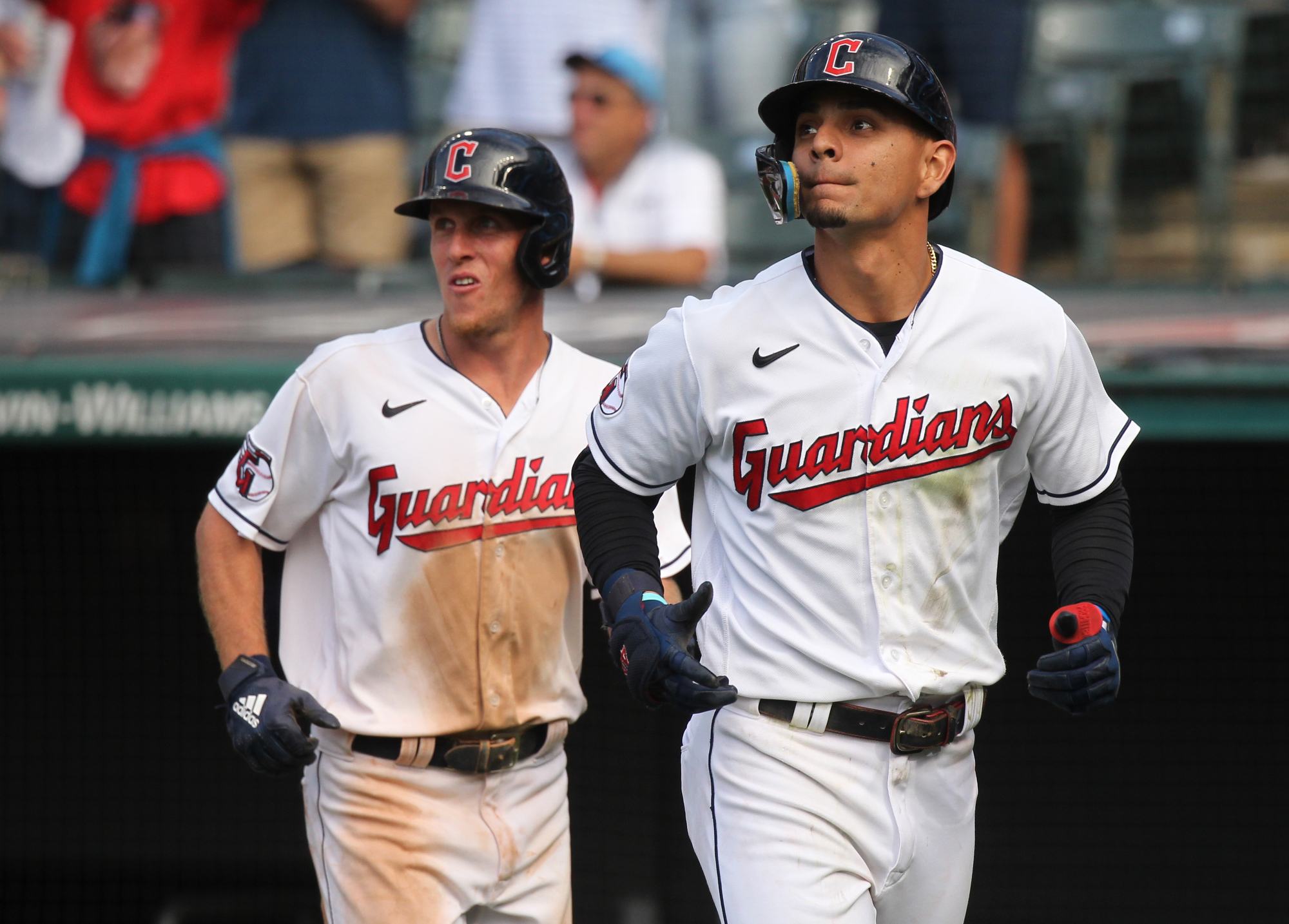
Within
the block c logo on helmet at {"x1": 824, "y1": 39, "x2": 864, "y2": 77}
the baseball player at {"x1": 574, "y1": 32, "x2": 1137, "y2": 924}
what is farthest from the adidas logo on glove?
the block c logo on helmet at {"x1": 824, "y1": 39, "x2": 864, "y2": 77}

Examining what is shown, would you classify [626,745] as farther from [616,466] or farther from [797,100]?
[797,100]

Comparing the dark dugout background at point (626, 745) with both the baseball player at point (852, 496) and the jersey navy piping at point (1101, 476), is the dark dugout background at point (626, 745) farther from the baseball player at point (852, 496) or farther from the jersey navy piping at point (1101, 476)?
the baseball player at point (852, 496)

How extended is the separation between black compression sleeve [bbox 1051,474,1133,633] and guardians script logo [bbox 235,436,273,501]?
131 centimetres

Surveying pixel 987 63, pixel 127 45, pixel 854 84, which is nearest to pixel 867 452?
pixel 854 84

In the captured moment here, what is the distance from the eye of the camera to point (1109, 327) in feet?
13.2

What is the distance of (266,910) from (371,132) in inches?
102

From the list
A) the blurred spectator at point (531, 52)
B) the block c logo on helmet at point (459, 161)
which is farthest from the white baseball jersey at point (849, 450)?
the blurred spectator at point (531, 52)

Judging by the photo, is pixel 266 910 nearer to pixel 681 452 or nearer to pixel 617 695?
pixel 617 695

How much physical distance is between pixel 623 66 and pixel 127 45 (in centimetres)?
169

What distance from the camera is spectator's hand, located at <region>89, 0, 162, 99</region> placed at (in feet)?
17.1

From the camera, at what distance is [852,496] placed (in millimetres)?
2275

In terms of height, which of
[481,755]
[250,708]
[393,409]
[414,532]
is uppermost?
[393,409]

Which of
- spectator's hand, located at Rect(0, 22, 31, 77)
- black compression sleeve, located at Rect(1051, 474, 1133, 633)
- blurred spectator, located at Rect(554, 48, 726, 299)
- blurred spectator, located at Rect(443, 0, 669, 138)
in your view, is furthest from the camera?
blurred spectator, located at Rect(443, 0, 669, 138)

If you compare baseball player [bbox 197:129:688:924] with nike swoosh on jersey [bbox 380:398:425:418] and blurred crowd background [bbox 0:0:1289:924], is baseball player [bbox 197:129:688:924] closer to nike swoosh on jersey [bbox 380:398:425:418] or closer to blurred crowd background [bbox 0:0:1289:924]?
nike swoosh on jersey [bbox 380:398:425:418]
